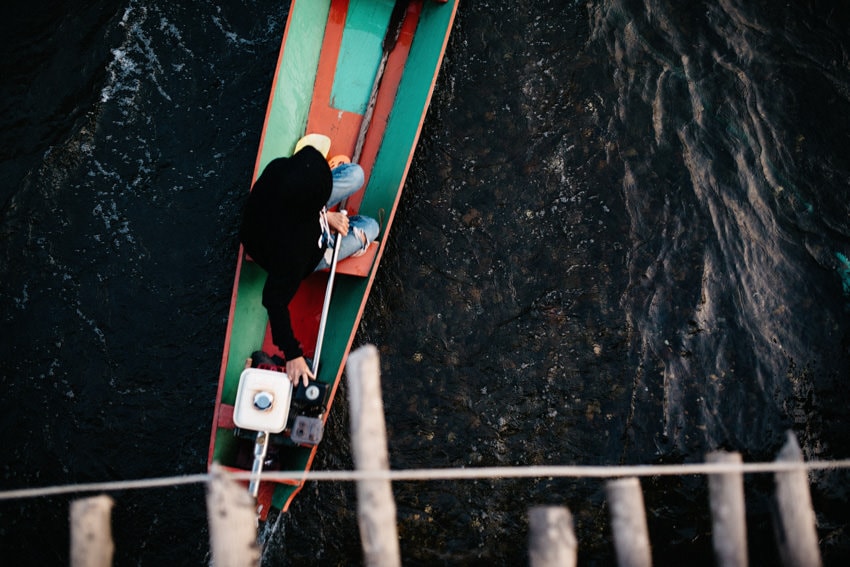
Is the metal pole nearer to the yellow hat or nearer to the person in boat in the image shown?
the person in boat

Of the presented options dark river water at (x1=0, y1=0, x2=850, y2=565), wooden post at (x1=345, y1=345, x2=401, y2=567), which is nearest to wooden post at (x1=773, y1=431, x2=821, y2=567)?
dark river water at (x1=0, y1=0, x2=850, y2=565)

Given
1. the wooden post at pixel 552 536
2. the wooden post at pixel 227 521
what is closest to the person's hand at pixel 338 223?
the wooden post at pixel 227 521

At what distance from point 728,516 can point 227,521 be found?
8.63 feet

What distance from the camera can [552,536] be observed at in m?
3.14

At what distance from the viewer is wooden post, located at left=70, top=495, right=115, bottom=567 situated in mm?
3229

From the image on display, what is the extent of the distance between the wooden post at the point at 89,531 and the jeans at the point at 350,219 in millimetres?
2104

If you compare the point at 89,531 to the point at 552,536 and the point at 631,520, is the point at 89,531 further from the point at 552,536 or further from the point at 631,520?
the point at 631,520

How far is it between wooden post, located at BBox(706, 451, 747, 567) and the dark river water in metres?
1.69

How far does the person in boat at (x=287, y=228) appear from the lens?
3932mm

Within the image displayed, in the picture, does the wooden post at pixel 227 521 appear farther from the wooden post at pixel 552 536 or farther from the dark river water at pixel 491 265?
the dark river water at pixel 491 265

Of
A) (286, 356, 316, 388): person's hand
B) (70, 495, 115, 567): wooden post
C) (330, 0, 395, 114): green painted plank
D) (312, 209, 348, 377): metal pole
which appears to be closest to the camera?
(70, 495, 115, 567): wooden post

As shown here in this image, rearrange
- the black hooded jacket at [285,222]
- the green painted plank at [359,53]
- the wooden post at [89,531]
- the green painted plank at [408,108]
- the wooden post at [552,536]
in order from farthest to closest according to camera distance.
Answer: the green painted plank at [359,53]
the green painted plank at [408,108]
the black hooded jacket at [285,222]
the wooden post at [89,531]
the wooden post at [552,536]

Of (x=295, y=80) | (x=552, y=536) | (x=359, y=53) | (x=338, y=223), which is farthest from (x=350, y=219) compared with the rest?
(x=552, y=536)

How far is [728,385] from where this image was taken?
209 inches
